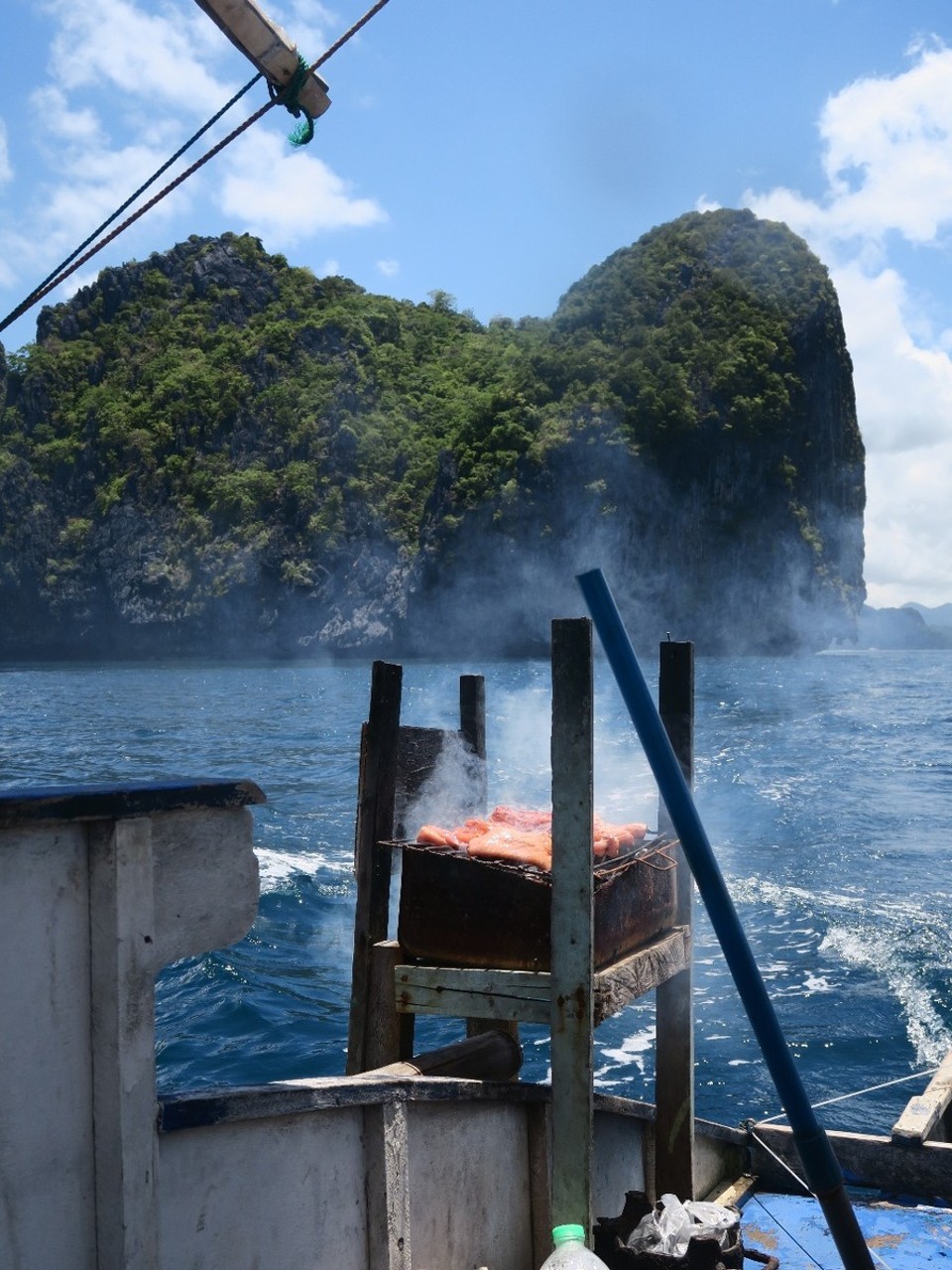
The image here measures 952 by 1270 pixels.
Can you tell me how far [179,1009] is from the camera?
13.0m

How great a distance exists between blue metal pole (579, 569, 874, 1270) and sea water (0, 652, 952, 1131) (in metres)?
3.92

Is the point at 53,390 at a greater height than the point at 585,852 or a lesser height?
greater

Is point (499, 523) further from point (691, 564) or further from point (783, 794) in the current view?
point (783, 794)

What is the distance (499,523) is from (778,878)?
80.4 m

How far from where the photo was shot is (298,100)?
4.93 metres

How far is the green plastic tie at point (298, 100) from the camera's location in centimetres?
484

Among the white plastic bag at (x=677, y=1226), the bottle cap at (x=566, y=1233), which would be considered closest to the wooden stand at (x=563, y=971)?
the bottle cap at (x=566, y=1233)

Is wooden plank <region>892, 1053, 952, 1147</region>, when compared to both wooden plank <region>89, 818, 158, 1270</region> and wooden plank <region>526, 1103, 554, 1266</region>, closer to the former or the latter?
wooden plank <region>526, 1103, 554, 1266</region>

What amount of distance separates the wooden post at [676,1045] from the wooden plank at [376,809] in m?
1.38

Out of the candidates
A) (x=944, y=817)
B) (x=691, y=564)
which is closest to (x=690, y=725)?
(x=944, y=817)

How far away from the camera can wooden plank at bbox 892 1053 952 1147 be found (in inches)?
249

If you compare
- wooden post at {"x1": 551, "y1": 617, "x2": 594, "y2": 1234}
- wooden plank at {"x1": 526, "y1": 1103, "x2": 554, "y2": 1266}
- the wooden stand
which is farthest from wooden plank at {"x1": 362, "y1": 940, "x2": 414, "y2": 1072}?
wooden post at {"x1": 551, "y1": 617, "x2": 594, "y2": 1234}

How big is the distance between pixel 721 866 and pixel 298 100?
1824 cm

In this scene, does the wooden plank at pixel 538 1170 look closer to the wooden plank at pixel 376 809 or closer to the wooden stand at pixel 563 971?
the wooden stand at pixel 563 971
